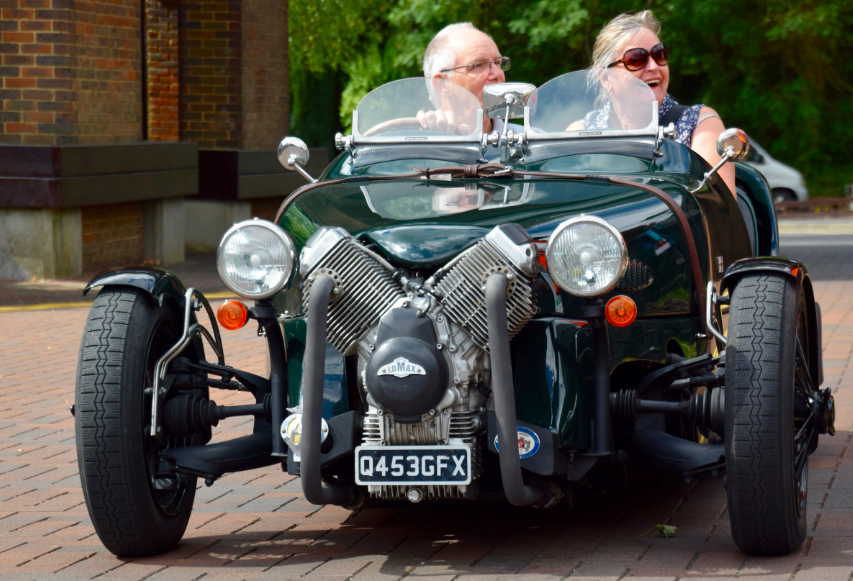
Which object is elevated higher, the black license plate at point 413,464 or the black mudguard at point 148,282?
the black mudguard at point 148,282

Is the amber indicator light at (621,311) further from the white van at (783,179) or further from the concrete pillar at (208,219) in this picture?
the white van at (783,179)

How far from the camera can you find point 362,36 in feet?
78.0

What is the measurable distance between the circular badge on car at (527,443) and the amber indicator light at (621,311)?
0.40m

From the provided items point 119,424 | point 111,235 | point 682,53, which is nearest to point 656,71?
point 119,424

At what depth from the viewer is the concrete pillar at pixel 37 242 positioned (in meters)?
12.1

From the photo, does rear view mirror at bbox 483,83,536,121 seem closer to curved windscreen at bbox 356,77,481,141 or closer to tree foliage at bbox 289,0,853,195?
curved windscreen at bbox 356,77,481,141

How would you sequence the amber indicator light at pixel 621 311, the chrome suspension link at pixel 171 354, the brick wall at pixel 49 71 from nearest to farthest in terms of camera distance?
the amber indicator light at pixel 621 311, the chrome suspension link at pixel 171 354, the brick wall at pixel 49 71

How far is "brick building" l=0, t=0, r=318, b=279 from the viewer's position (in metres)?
12.1

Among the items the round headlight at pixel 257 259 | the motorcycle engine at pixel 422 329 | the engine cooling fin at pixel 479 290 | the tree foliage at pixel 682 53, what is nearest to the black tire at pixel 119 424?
the round headlight at pixel 257 259

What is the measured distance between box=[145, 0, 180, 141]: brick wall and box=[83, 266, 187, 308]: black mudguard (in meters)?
11.7

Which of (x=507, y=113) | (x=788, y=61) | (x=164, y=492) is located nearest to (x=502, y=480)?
(x=164, y=492)

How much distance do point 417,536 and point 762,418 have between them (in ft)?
3.99

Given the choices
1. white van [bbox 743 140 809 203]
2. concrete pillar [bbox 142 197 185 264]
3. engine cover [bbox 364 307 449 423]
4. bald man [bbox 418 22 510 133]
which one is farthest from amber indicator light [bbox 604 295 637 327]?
white van [bbox 743 140 809 203]

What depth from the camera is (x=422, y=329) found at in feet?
11.9
